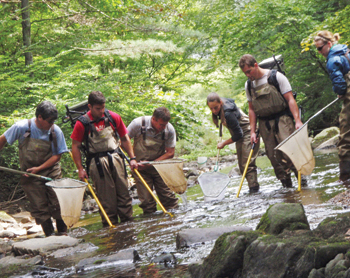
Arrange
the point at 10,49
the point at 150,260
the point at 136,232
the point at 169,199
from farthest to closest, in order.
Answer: the point at 10,49 → the point at 169,199 → the point at 136,232 → the point at 150,260

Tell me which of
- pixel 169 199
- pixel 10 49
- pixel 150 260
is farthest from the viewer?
pixel 10 49

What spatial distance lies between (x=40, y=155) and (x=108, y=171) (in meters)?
0.94

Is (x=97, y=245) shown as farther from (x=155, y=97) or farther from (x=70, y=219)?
(x=155, y=97)

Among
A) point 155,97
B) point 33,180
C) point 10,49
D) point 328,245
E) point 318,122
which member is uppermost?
point 10,49

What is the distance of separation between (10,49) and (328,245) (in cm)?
946

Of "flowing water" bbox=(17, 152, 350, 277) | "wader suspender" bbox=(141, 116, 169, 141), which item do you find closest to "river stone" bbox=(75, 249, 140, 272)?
"flowing water" bbox=(17, 152, 350, 277)

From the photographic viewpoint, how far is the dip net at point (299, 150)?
498 cm

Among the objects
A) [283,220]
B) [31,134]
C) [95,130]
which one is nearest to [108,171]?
[95,130]

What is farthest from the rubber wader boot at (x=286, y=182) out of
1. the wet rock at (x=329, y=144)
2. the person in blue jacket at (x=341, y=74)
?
the wet rock at (x=329, y=144)

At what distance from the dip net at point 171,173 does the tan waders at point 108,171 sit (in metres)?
0.53

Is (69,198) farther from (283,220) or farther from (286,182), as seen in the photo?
(286,182)

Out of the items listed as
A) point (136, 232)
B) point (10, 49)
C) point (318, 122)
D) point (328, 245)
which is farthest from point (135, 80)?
point (318, 122)

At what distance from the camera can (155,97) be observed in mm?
10883

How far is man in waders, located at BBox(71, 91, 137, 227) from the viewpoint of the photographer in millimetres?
5188
